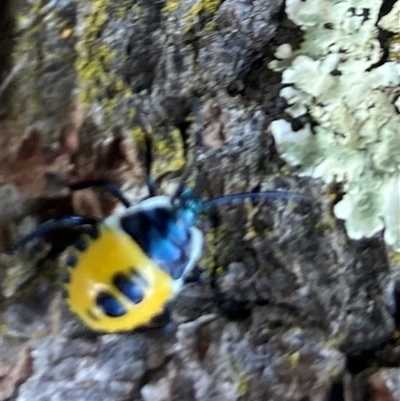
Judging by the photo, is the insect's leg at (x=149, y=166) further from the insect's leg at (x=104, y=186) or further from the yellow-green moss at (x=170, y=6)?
the yellow-green moss at (x=170, y=6)

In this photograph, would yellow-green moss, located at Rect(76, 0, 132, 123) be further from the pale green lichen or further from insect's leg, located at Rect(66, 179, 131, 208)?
the pale green lichen

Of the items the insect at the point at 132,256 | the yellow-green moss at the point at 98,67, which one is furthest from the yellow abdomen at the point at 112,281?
the yellow-green moss at the point at 98,67

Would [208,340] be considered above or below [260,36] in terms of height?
below

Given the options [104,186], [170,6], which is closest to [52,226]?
[104,186]

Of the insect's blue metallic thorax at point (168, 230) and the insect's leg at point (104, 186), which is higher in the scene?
the insect's leg at point (104, 186)

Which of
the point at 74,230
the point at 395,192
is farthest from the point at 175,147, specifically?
the point at 395,192

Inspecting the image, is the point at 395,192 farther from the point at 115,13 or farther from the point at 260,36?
the point at 115,13
